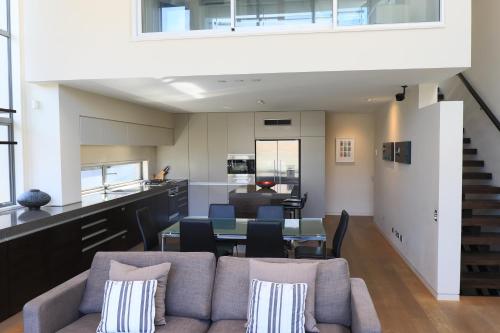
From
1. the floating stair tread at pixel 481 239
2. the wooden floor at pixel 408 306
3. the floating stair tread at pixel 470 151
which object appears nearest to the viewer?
the wooden floor at pixel 408 306

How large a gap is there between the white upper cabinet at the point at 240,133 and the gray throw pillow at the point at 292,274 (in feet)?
18.4

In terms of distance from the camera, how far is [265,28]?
4098 mm

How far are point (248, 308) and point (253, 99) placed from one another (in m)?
4.18

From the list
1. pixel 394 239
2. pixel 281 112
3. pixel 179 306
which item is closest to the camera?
pixel 179 306

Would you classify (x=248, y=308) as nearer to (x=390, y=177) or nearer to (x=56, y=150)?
(x=56, y=150)

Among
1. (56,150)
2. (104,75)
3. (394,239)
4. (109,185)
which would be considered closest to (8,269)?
(56,150)

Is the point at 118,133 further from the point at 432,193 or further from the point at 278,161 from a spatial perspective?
the point at 432,193

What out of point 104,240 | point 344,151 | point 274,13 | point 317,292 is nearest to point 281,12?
point 274,13

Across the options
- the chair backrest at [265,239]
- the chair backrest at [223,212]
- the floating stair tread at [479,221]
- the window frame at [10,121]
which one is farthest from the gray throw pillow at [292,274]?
the window frame at [10,121]

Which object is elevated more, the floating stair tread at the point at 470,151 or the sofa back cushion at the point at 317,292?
the floating stair tread at the point at 470,151

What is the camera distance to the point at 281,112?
8.02 metres

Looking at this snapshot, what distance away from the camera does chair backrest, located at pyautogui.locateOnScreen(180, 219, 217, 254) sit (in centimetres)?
367

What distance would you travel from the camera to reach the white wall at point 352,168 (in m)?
8.71

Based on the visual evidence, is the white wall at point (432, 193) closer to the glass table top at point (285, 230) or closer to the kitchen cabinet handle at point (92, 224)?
the glass table top at point (285, 230)
